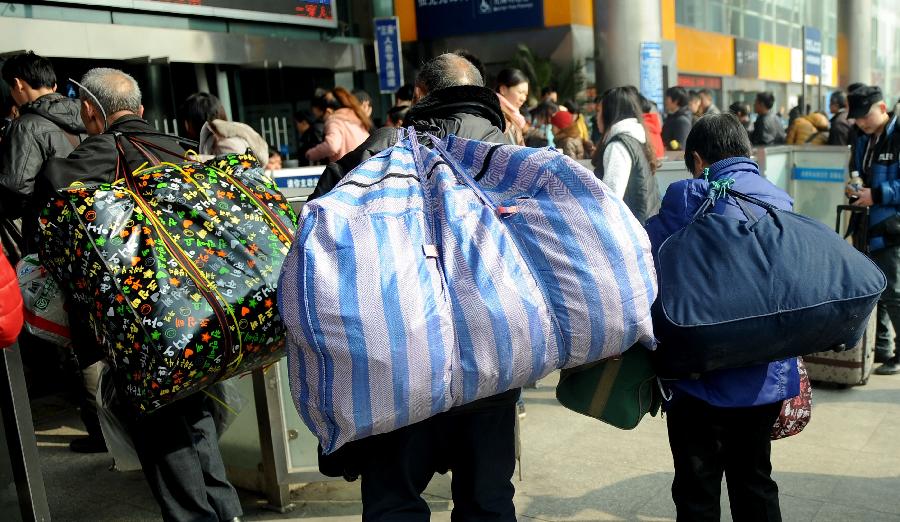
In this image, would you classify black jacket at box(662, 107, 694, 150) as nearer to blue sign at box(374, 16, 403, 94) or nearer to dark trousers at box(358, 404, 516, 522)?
blue sign at box(374, 16, 403, 94)

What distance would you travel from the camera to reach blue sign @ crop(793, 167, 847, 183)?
Answer: 24.3 feet

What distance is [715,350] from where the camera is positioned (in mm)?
2352

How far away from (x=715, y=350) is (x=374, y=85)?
16.2m

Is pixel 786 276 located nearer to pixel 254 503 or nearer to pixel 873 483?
pixel 873 483

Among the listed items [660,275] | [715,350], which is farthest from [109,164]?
[715,350]

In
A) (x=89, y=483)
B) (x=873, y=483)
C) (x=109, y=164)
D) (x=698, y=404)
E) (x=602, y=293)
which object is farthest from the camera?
(x=89, y=483)

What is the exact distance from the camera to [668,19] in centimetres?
2333

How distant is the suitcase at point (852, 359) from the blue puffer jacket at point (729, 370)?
9.01 ft

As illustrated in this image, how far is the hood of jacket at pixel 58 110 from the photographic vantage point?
4.75m

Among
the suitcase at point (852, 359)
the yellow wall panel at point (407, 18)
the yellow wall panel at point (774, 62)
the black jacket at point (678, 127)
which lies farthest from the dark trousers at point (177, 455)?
the yellow wall panel at point (774, 62)

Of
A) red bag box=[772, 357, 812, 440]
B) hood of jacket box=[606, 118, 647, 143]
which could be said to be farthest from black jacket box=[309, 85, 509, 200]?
hood of jacket box=[606, 118, 647, 143]

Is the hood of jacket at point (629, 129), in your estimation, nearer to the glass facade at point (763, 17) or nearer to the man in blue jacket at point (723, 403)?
the man in blue jacket at point (723, 403)

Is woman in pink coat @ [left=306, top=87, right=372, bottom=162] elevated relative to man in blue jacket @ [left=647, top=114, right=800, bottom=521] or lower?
elevated

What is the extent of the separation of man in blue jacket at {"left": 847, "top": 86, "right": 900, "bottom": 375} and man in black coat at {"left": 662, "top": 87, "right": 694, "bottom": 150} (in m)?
3.71
